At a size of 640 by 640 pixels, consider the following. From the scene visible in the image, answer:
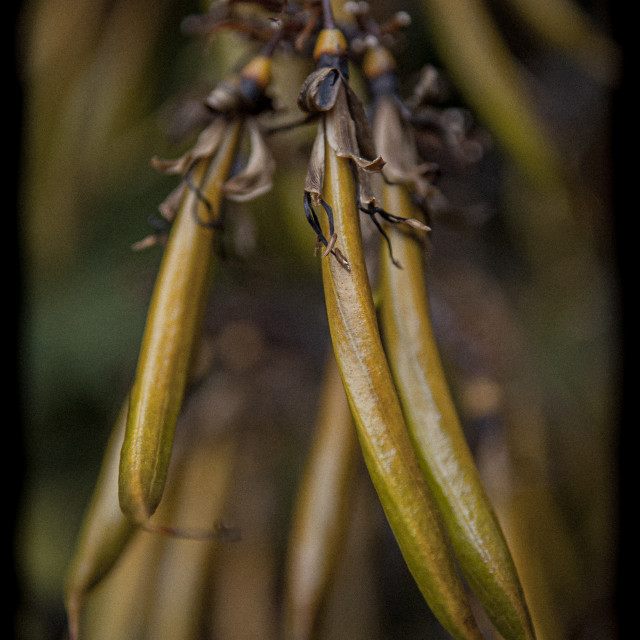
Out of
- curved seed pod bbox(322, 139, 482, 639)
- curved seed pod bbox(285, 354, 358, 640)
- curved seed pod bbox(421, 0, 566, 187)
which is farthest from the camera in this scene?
curved seed pod bbox(421, 0, 566, 187)

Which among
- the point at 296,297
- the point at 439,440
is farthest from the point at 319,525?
the point at 296,297

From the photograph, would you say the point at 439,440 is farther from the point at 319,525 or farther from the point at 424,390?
the point at 319,525

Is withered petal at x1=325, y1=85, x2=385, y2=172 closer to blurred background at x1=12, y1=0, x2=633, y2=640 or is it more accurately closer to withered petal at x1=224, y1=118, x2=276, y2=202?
withered petal at x1=224, y1=118, x2=276, y2=202

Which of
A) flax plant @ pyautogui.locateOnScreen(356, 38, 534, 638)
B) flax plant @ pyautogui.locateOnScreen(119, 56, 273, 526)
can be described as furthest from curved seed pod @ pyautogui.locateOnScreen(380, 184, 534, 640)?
flax plant @ pyautogui.locateOnScreen(119, 56, 273, 526)

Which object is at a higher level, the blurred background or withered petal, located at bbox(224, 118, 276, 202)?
withered petal, located at bbox(224, 118, 276, 202)

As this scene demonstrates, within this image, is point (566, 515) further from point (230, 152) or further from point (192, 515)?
point (230, 152)

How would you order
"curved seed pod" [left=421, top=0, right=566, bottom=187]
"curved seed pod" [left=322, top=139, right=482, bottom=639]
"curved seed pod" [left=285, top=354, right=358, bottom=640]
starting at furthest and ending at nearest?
"curved seed pod" [left=421, top=0, right=566, bottom=187] → "curved seed pod" [left=285, top=354, right=358, bottom=640] → "curved seed pod" [left=322, top=139, right=482, bottom=639]
